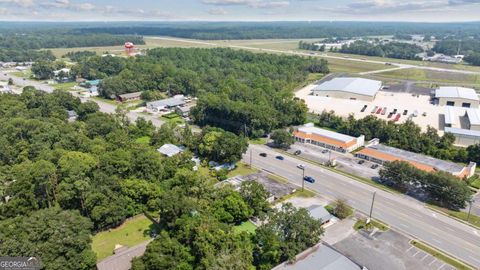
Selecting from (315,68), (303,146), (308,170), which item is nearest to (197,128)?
(303,146)

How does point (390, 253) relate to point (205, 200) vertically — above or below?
below

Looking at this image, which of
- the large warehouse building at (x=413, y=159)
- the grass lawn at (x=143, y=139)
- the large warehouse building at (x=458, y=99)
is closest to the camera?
the large warehouse building at (x=413, y=159)

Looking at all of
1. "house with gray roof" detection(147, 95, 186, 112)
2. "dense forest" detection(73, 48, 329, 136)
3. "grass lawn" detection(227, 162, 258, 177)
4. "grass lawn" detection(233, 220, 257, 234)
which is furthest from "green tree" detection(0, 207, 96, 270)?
"house with gray roof" detection(147, 95, 186, 112)

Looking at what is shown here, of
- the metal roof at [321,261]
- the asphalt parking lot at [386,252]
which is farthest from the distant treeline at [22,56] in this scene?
the asphalt parking lot at [386,252]

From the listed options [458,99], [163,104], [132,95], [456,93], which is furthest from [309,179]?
[456,93]

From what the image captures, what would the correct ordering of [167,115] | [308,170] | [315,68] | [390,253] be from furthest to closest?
1. [315,68]
2. [167,115]
3. [308,170]
4. [390,253]

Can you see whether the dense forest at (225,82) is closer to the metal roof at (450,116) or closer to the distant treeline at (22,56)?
the metal roof at (450,116)

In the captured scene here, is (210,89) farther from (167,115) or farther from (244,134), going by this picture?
(244,134)
